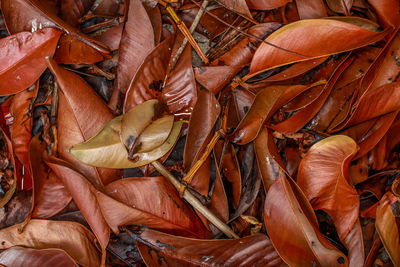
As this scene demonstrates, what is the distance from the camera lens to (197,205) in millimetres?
785

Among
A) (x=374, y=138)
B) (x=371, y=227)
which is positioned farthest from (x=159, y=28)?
(x=371, y=227)

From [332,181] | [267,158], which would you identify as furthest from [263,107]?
[332,181]

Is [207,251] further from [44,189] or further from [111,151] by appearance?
[44,189]

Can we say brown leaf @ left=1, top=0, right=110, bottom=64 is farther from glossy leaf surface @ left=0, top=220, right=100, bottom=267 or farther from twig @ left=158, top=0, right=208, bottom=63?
glossy leaf surface @ left=0, top=220, right=100, bottom=267

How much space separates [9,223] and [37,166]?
0.17 meters

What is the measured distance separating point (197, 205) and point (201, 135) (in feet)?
0.52

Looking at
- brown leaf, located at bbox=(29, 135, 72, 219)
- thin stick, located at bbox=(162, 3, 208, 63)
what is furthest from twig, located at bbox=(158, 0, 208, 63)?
brown leaf, located at bbox=(29, 135, 72, 219)

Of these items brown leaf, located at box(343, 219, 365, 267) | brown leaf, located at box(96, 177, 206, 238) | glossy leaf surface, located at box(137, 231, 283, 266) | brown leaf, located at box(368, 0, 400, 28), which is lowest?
brown leaf, located at box(343, 219, 365, 267)

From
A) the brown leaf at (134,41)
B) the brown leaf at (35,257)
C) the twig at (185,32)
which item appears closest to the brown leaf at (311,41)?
the twig at (185,32)

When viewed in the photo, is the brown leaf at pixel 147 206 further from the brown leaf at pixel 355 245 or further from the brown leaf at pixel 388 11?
the brown leaf at pixel 388 11

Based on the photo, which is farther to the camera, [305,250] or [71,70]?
[71,70]

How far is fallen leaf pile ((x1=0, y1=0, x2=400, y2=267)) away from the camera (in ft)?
2.43

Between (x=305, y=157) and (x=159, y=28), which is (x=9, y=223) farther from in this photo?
(x=305, y=157)

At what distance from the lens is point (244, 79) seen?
823 mm
